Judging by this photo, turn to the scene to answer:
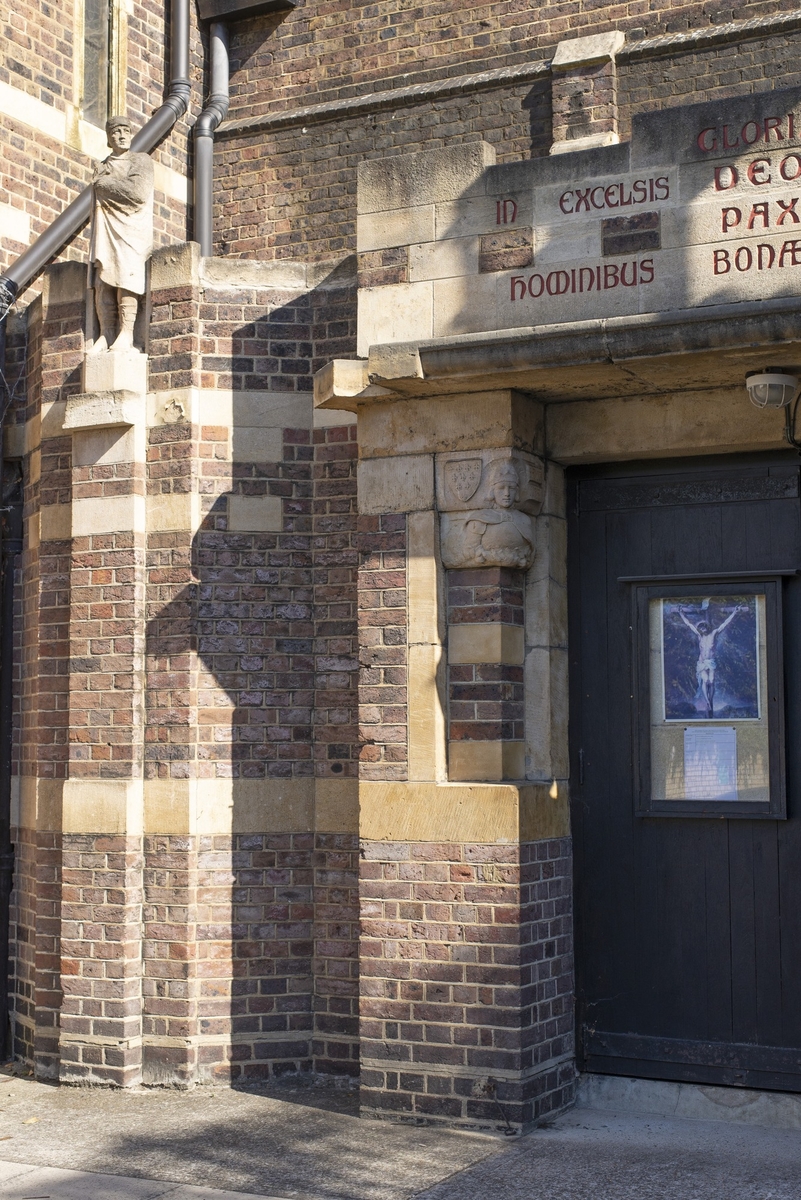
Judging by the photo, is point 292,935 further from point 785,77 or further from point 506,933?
point 785,77

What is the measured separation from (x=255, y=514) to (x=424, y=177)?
2.02 m

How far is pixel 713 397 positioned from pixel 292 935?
354 cm

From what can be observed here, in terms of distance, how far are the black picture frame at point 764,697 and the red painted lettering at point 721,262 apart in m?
1.48

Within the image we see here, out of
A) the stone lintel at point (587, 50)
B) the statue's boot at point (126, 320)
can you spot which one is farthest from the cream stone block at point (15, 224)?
the stone lintel at point (587, 50)

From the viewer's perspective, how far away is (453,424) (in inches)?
272

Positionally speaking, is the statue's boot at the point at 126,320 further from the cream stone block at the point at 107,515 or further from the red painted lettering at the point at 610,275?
the red painted lettering at the point at 610,275

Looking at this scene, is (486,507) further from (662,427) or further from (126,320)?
(126,320)

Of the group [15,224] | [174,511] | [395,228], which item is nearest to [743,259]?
[395,228]

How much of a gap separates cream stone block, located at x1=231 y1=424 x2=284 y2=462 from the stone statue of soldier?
794mm

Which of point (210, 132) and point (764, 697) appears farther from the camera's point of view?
point (210, 132)

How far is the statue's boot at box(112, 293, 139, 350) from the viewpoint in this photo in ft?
25.5

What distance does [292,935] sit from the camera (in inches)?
300

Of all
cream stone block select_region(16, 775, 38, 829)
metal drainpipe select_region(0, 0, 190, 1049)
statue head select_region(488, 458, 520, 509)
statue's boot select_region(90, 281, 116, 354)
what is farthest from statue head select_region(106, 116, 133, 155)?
cream stone block select_region(16, 775, 38, 829)

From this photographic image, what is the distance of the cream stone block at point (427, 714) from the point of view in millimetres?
6809
